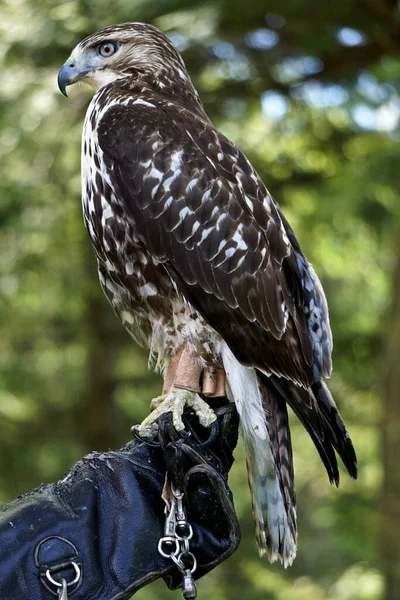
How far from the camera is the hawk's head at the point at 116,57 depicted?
388cm

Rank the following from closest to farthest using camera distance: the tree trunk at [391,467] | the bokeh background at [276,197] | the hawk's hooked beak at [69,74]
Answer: the hawk's hooked beak at [69,74] → the bokeh background at [276,197] → the tree trunk at [391,467]

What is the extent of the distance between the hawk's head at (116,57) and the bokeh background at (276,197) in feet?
4.33

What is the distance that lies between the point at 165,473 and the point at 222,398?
575mm

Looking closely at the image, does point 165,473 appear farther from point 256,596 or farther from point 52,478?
point 256,596

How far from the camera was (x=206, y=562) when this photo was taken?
9.96 ft

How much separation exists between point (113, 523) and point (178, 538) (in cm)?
22

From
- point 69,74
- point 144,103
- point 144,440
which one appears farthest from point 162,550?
point 69,74

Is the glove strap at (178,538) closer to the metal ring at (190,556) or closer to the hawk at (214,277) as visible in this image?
the metal ring at (190,556)

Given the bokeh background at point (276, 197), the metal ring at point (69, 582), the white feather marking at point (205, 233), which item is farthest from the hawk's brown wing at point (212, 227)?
the bokeh background at point (276, 197)

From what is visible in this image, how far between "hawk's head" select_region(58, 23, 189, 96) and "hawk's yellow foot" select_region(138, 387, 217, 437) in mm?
1390

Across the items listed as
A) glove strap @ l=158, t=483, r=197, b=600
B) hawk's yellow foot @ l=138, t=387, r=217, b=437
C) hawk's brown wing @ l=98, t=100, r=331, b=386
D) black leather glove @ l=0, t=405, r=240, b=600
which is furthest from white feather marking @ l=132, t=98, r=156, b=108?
glove strap @ l=158, t=483, r=197, b=600

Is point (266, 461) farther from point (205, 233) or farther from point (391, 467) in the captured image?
point (391, 467)

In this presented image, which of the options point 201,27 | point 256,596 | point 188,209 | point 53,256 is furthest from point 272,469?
point 256,596

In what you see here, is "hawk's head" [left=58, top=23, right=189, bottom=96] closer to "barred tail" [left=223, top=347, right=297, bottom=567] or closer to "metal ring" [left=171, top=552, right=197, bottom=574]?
"barred tail" [left=223, top=347, right=297, bottom=567]
